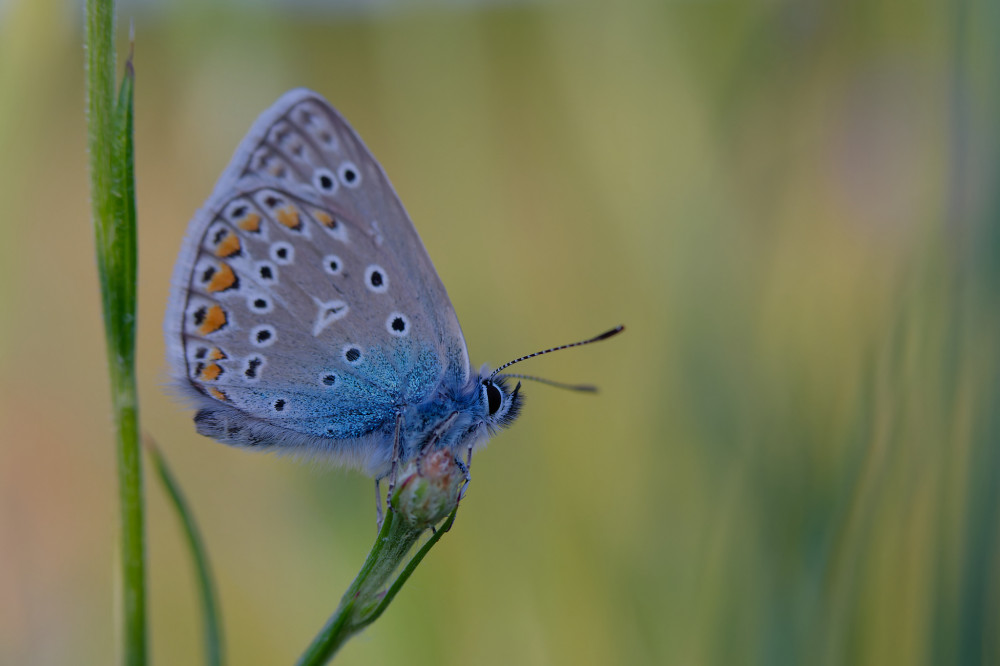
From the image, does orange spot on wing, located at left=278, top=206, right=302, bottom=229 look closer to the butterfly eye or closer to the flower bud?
the butterfly eye

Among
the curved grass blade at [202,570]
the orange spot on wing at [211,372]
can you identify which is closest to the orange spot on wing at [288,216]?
the orange spot on wing at [211,372]

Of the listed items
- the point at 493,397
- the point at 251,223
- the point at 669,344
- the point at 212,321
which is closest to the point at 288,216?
the point at 251,223

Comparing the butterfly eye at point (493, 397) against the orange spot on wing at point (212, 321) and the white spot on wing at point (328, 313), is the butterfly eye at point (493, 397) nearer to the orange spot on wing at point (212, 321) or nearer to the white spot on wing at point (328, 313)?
the white spot on wing at point (328, 313)

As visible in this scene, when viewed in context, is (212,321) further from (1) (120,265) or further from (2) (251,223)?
(1) (120,265)

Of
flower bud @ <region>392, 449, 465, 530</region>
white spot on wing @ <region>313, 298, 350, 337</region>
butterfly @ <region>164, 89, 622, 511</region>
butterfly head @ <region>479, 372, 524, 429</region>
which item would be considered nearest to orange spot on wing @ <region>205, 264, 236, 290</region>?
butterfly @ <region>164, 89, 622, 511</region>

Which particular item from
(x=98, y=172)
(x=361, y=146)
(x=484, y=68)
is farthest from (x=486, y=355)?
(x=98, y=172)

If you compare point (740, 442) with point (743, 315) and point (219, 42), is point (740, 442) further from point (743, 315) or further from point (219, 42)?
point (219, 42)
